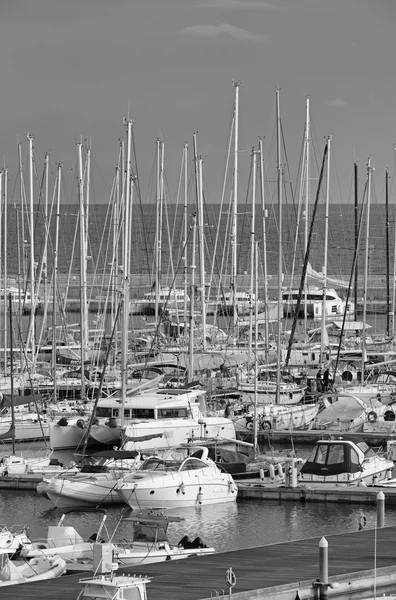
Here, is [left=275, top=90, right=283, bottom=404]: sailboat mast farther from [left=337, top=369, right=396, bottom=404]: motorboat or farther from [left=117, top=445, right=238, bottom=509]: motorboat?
[left=117, top=445, right=238, bottom=509]: motorboat

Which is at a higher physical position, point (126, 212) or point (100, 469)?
point (126, 212)

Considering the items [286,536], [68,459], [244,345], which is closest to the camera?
[286,536]

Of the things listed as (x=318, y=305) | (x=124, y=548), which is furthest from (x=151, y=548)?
(x=318, y=305)

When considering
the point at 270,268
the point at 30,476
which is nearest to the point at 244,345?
the point at 30,476

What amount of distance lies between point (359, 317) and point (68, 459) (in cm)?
5106

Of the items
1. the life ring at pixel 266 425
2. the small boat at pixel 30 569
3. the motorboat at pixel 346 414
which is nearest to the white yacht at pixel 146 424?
the life ring at pixel 266 425

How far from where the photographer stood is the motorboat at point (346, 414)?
46531 mm

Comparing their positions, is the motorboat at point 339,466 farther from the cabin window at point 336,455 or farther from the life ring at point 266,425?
the life ring at point 266,425

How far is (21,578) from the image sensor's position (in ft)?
74.9

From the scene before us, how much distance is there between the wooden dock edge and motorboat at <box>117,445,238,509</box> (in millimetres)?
12326

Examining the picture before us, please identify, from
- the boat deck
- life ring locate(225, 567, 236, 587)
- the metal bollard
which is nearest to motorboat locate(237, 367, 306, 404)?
the metal bollard

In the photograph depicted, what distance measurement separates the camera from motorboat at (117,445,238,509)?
34.1 meters

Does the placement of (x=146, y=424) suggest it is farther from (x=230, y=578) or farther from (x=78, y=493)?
(x=230, y=578)

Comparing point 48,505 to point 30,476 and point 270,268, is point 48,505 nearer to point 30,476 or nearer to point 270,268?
point 30,476
